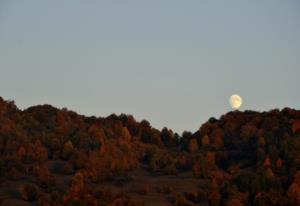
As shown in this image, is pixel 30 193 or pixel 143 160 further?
pixel 143 160

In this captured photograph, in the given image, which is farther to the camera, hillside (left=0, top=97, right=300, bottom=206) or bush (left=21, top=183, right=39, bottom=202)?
hillside (left=0, top=97, right=300, bottom=206)

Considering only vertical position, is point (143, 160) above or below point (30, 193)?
above

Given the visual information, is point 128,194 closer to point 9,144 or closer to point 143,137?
point 9,144

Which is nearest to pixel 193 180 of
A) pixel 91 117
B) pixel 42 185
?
pixel 42 185

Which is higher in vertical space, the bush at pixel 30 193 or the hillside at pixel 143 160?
the hillside at pixel 143 160

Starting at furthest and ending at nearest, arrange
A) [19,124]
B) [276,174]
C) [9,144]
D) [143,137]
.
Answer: [143,137] → [19,124] → [9,144] → [276,174]

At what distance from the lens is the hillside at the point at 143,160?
12362 centimetres

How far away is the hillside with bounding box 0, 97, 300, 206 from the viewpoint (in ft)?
406

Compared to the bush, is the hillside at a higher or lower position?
higher

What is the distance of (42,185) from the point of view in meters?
127

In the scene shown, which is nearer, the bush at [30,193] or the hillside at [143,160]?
the bush at [30,193]

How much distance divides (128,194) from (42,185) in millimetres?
11113

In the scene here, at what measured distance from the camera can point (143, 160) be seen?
15212 cm

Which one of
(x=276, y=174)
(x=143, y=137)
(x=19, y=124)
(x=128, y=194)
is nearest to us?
(x=128, y=194)
